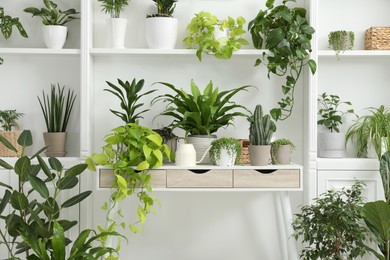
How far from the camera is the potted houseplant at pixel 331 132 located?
13.1 ft

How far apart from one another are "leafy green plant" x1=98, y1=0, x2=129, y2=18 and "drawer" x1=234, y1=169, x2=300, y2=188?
4.71 feet

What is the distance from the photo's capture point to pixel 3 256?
3.91 meters

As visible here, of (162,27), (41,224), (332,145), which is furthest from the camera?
(332,145)

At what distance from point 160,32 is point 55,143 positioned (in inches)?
42.5

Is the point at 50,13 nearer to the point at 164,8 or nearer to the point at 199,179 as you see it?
the point at 164,8

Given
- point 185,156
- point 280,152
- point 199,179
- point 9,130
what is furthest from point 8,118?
point 280,152

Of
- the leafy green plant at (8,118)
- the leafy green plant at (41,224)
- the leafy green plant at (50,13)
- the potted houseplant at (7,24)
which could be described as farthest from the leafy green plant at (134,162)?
the potted houseplant at (7,24)

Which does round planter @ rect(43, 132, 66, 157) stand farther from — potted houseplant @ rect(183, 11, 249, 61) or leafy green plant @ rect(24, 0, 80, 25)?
potted houseplant @ rect(183, 11, 249, 61)

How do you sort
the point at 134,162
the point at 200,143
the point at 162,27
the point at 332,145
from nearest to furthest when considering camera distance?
the point at 134,162 < the point at 200,143 < the point at 162,27 < the point at 332,145

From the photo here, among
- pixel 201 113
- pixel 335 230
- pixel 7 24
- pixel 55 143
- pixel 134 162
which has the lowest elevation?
pixel 335 230

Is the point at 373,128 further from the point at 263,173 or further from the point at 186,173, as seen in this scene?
the point at 186,173

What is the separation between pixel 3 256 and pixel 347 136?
2.62 metres

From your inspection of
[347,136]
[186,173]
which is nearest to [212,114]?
[186,173]

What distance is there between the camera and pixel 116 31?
395 cm
